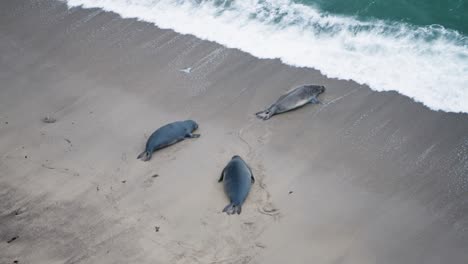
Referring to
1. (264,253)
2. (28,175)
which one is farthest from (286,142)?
(28,175)

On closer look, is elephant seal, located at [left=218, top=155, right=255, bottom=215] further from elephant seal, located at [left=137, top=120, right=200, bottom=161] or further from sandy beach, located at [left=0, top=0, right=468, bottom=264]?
elephant seal, located at [left=137, top=120, right=200, bottom=161]

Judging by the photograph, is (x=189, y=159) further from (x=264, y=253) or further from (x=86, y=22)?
(x=86, y=22)

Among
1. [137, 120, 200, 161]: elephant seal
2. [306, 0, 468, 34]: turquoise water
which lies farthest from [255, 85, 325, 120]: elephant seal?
[306, 0, 468, 34]: turquoise water

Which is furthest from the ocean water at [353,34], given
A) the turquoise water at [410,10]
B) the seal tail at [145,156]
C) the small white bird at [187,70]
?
the seal tail at [145,156]

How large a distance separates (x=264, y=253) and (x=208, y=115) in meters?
3.31

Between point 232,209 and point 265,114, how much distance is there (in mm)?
2327

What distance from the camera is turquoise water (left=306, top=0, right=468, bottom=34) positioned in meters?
11.4

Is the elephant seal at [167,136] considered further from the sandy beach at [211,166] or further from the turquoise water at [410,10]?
the turquoise water at [410,10]

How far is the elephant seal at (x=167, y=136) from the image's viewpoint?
30.2ft

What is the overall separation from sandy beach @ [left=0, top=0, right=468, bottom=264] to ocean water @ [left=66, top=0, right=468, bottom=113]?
40cm

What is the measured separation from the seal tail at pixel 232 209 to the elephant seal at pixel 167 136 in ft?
5.81

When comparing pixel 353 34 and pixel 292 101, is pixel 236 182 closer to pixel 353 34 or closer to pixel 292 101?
pixel 292 101

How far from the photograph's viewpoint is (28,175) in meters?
9.09

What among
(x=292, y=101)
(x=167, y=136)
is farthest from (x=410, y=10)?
(x=167, y=136)
